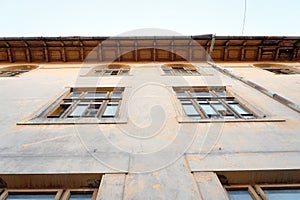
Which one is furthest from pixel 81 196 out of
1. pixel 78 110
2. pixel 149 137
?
pixel 78 110

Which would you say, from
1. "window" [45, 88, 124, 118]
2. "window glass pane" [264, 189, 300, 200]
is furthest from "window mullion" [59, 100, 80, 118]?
"window glass pane" [264, 189, 300, 200]

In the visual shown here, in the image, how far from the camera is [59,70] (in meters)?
9.75

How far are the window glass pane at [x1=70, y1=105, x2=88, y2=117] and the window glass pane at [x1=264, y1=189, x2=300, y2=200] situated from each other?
4.45 metres

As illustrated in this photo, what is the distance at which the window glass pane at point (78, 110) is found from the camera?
5196mm

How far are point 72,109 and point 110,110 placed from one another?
108cm

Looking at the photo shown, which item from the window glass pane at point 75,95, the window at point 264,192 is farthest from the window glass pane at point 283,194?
the window glass pane at point 75,95

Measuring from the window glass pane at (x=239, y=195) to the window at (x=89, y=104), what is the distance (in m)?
3.29

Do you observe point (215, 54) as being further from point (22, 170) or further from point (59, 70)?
point (22, 170)

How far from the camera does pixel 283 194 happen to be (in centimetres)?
274

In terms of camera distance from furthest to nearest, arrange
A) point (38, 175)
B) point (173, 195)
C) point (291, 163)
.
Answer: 1. point (291, 163)
2. point (38, 175)
3. point (173, 195)

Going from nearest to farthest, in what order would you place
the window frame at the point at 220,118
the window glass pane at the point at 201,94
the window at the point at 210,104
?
the window frame at the point at 220,118 < the window at the point at 210,104 < the window glass pane at the point at 201,94

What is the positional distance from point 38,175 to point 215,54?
1080cm

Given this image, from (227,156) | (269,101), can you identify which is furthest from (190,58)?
(227,156)

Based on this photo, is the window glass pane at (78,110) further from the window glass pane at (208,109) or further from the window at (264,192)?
the window at (264,192)
